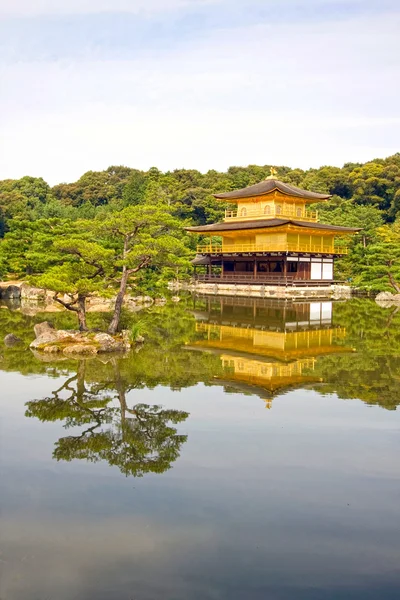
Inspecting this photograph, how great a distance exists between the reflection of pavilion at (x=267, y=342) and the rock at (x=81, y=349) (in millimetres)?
3132

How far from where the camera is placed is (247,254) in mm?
43219

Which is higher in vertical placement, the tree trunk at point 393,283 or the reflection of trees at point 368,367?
the tree trunk at point 393,283

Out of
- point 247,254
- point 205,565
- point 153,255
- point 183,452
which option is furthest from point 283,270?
point 205,565

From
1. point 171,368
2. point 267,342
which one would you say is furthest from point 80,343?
point 267,342

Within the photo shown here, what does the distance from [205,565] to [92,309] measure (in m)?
23.6

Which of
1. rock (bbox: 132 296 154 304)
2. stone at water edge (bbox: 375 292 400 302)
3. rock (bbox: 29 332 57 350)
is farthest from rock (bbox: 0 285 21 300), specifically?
stone at water edge (bbox: 375 292 400 302)

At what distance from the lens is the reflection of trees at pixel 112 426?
7953 millimetres

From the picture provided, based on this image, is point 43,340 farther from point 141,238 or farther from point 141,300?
point 141,300

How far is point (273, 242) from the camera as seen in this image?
4231cm

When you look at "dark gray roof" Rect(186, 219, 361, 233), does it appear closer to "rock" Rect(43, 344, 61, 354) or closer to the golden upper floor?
the golden upper floor

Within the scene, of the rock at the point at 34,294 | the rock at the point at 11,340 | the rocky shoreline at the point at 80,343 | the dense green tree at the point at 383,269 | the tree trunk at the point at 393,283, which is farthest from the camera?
the tree trunk at the point at 393,283

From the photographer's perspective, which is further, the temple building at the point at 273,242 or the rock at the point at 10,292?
the temple building at the point at 273,242

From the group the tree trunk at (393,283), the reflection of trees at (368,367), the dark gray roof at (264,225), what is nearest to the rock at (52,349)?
the reflection of trees at (368,367)

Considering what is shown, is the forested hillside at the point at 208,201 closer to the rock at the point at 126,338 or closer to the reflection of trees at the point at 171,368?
the rock at the point at 126,338
